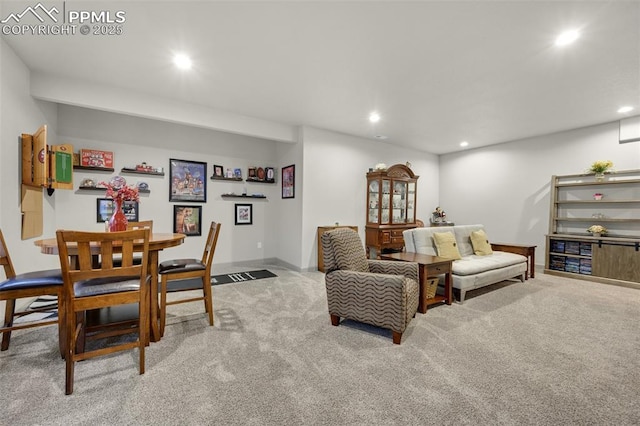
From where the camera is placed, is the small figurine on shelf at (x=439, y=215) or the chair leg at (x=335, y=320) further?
the small figurine on shelf at (x=439, y=215)

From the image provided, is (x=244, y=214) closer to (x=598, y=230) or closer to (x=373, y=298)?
(x=373, y=298)

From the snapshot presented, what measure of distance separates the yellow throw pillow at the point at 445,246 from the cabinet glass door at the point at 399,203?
174 cm

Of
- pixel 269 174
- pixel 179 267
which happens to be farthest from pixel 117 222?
pixel 269 174

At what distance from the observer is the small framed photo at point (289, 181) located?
5113 millimetres

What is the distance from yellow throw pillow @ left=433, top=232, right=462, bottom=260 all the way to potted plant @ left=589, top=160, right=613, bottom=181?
9.56 feet

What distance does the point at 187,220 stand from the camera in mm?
4719

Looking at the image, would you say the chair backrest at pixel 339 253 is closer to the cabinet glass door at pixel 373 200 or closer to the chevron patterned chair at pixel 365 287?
the chevron patterned chair at pixel 365 287

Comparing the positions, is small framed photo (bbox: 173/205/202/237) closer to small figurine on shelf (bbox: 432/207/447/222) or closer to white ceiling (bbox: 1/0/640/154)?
white ceiling (bbox: 1/0/640/154)

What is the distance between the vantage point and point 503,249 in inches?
190

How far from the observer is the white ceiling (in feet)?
7.07

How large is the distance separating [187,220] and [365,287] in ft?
11.4

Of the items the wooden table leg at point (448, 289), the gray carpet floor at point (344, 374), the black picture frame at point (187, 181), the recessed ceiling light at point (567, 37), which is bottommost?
the gray carpet floor at point (344, 374)

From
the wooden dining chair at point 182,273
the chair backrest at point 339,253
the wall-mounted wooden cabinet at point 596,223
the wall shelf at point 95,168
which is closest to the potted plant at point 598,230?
the wall-mounted wooden cabinet at point 596,223

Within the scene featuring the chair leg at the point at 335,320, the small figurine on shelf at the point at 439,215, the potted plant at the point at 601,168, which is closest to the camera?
the chair leg at the point at 335,320
